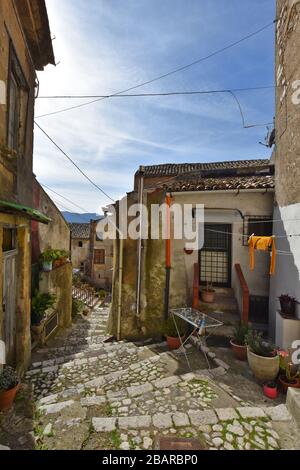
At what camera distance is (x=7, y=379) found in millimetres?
Answer: 4680

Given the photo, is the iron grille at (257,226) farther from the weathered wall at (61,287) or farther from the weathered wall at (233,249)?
the weathered wall at (61,287)

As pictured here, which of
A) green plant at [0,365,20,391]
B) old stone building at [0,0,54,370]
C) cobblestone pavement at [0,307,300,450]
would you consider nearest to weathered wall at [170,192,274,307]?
cobblestone pavement at [0,307,300,450]

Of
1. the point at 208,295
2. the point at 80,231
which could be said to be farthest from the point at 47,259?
the point at 80,231

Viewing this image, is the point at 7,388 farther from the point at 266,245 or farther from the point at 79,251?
the point at 79,251

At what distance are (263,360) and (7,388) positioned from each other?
5144 mm

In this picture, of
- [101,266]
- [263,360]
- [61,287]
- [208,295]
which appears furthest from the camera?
[101,266]

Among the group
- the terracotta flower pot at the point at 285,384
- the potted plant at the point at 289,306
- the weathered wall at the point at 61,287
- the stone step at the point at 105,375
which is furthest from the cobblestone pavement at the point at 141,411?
the weathered wall at the point at 61,287

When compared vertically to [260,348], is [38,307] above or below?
above

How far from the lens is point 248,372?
19.1 feet

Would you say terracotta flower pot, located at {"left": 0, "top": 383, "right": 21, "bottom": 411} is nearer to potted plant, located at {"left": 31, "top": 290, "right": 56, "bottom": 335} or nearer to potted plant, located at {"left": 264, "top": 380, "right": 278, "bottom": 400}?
potted plant, located at {"left": 31, "top": 290, "right": 56, "bottom": 335}

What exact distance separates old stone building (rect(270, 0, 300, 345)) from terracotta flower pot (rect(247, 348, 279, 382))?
100cm

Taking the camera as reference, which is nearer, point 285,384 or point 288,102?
point 285,384

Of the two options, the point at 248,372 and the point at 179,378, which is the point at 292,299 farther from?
the point at 179,378
